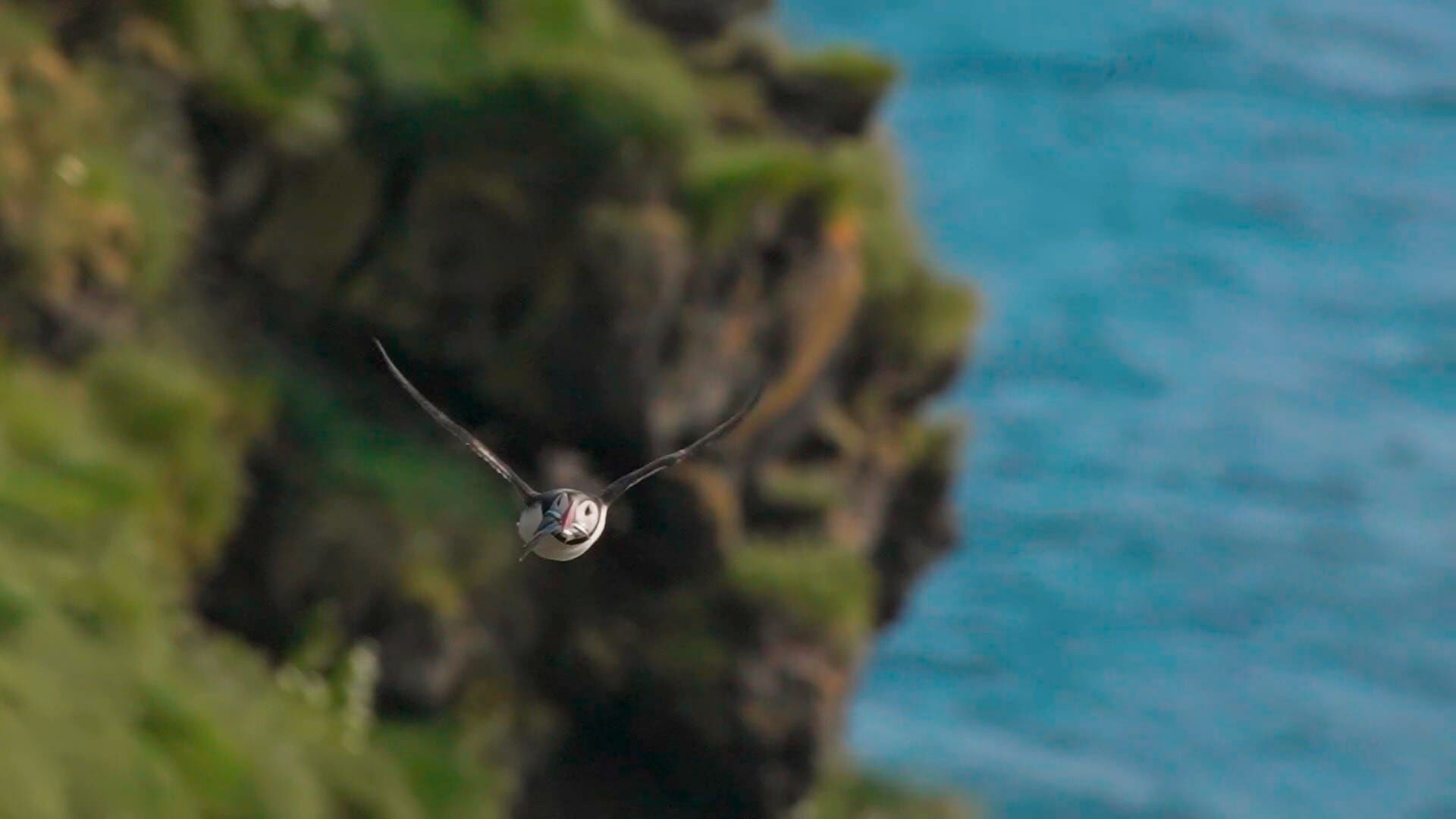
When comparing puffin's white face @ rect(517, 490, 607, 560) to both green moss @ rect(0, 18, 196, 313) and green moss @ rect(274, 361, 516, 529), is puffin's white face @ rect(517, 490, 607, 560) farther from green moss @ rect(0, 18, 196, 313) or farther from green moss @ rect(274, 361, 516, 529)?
green moss @ rect(274, 361, 516, 529)

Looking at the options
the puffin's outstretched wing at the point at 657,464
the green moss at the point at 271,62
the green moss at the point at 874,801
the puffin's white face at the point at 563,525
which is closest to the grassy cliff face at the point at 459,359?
the green moss at the point at 271,62

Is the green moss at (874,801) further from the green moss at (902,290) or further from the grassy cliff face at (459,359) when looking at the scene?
the green moss at (902,290)

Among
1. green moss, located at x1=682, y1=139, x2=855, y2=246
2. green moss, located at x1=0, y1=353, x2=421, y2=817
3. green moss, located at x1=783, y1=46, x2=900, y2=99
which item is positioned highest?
green moss, located at x1=783, y1=46, x2=900, y2=99

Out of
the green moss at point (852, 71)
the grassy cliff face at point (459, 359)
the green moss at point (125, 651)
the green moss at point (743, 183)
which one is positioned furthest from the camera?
the green moss at point (852, 71)

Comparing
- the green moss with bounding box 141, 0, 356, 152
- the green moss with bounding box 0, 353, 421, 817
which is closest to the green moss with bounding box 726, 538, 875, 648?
the green moss with bounding box 0, 353, 421, 817

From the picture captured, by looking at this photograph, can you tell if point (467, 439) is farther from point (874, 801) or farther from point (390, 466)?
point (874, 801)

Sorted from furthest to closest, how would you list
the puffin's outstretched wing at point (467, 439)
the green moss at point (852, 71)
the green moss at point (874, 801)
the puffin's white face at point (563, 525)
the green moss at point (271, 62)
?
the green moss at point (874, 801), the green moss at point (852, 71), the green moss at point (271, 62), the puffin's outstretched wing at point (467, 439), the puffin's white face at point (563, 525)

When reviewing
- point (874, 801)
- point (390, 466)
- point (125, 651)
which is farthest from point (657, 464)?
point (874, 801)

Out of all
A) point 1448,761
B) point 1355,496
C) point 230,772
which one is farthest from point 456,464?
point 1355,496
